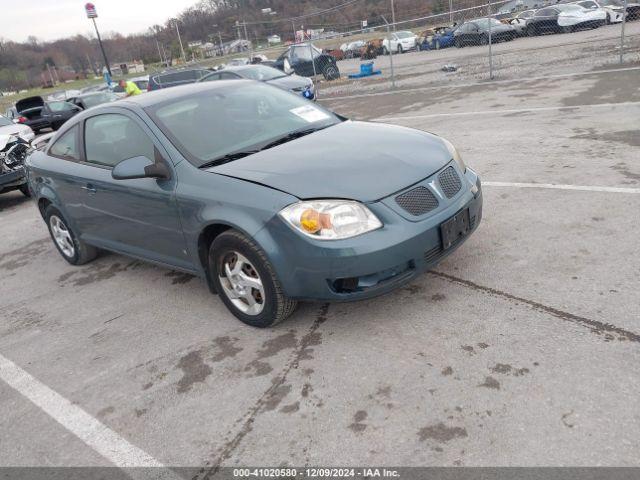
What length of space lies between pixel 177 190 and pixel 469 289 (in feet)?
6.79

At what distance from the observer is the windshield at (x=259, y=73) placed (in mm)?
14016

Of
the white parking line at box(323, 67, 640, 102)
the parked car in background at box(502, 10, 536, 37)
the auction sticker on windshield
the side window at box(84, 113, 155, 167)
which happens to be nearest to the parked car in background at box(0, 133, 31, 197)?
the side window at box(84, 113, 155, 167)

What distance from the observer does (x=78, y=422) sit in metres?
2.90

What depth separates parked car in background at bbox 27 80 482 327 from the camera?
3061 millimetres

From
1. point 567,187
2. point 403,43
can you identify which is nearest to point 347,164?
point 567,187

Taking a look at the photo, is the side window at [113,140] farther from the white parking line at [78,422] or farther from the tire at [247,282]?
the white parking line at [78,422]

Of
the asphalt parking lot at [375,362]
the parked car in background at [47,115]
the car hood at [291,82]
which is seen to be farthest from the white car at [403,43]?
the asphalt parking lot at [375,362]

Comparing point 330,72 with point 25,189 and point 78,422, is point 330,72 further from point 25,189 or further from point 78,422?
point 78,422

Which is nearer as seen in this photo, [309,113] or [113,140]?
[113,140]

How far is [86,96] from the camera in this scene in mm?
18562

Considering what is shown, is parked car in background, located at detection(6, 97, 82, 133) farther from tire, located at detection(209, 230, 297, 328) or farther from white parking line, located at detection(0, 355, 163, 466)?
tire, located at detection(209, 230, 297, 328)

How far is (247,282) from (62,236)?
292cm

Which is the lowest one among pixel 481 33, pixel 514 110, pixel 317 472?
pixel 317 472

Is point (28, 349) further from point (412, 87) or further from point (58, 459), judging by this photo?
point (412, 87)
